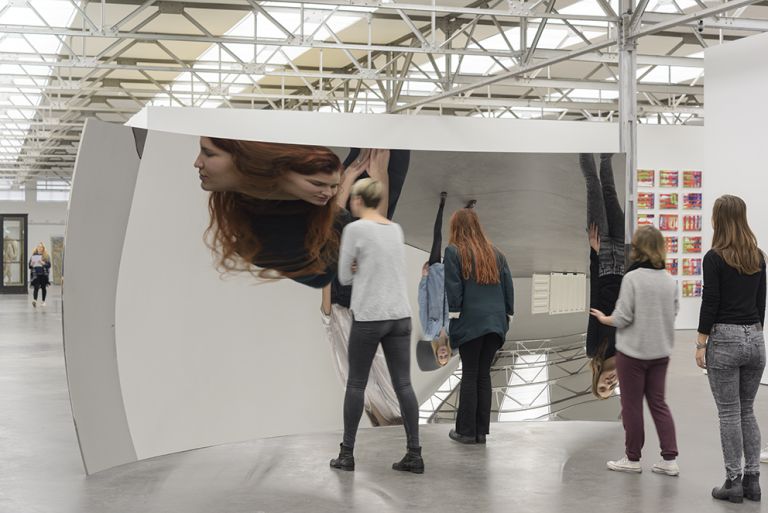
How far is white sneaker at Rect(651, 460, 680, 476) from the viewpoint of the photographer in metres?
5.25

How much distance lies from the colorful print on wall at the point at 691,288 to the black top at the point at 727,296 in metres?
10.8

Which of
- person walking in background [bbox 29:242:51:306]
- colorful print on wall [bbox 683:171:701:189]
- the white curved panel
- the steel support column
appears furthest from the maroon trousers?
person walking in background [bbox 29:242:51:306]

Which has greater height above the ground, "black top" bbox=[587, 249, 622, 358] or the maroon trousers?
"black top" bbox=[587, 249, 622, 358]

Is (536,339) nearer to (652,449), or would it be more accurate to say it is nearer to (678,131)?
(652,449)

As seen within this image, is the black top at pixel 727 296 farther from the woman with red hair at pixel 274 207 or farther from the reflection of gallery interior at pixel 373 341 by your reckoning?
the woman with red hair at pixel 274 207

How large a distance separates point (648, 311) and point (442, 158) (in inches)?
74.7

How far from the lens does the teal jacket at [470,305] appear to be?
602cm

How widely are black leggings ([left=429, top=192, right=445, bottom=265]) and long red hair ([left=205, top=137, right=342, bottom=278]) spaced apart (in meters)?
0.71

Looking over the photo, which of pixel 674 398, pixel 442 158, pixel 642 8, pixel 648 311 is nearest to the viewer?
pixel 648 311

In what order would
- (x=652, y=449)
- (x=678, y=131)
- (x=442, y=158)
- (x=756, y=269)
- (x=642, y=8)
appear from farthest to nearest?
(x=678, y=131) → (x=642, y=8) → (x=442, y=158) → (x=652, y=449) → (x=756, y=269)

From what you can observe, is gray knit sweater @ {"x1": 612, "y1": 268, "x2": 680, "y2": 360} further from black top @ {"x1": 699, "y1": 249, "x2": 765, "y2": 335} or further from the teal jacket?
the teal jacket

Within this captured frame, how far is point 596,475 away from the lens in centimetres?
528

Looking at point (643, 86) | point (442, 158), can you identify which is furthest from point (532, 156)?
point (643, 86)

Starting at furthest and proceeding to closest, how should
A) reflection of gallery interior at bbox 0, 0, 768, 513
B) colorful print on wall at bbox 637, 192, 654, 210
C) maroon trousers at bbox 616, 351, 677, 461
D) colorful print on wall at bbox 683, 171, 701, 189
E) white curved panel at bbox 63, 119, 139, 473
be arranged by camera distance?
1. colorful print on wall at bbox 683, 171, 701, 189
2. colorful print on wall at bbox 637, 192, 654, 210
3. maroon trousers at bbox 616, 351, 677, 461
4. white curved panel at bbox 63, 119, 139, 473
5. reflection of gallery interior at bbox 0, 0, 768, 513
